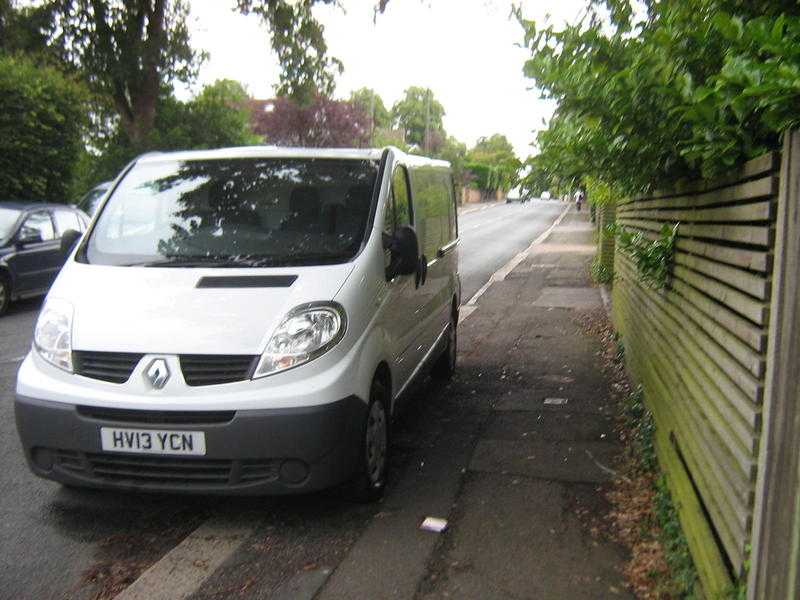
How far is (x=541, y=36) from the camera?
13.0 feet

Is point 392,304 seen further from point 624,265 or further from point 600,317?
point 600,317

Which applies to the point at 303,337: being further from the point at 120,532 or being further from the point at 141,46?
the point at 141,46

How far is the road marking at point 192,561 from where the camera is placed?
3426mm

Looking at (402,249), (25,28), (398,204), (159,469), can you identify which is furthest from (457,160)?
(159,469)

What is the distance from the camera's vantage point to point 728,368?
116 inches

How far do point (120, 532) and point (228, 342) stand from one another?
117 centimetres

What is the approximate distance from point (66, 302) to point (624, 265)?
5.71 m

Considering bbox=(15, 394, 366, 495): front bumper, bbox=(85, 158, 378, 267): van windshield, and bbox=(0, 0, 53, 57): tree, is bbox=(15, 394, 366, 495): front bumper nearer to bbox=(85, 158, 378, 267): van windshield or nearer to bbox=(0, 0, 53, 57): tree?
bbox=(85, 158, 378, 267): van windshield

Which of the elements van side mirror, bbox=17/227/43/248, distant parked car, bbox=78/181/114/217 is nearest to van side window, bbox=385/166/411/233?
van side mirror, bbox=17/227/43/248

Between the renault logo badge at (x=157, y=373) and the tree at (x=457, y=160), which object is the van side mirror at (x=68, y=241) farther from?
the tree at (x=457, y=160)

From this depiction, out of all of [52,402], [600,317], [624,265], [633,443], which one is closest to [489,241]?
[600,317]

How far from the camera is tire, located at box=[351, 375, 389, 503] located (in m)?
4.18

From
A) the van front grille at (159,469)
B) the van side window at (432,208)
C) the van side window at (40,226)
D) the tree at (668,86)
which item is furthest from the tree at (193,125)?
the tree at (668,86)

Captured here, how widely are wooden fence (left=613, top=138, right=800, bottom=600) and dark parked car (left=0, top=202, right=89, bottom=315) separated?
896cm
